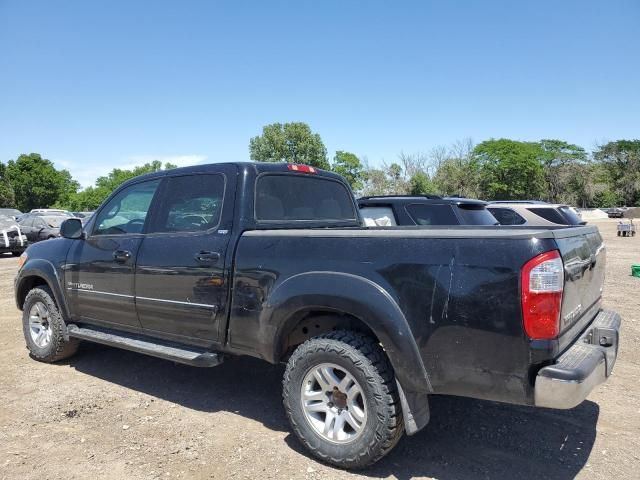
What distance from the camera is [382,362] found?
2.96 meters

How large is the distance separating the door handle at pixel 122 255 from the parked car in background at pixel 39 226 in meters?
15.0

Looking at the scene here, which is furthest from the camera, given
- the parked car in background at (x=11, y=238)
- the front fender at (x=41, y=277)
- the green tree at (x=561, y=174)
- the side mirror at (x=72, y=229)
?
the green tree at (x=561, y=174)

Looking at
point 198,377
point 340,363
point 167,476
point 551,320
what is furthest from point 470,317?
point 198,377

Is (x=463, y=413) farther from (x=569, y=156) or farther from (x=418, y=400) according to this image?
(x=569, y=156)

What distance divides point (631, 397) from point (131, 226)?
465 centimetres

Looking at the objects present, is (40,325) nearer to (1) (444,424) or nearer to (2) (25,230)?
(1) (444,424)

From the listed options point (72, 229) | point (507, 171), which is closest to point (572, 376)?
point (72, 229)

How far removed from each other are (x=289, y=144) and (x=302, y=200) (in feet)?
171

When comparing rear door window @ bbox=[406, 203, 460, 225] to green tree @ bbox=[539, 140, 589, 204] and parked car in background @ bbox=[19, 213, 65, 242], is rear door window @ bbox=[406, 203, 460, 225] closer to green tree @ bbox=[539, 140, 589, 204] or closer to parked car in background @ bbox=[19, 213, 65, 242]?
parked car in background @ bbox=[19, 213, 65, 242]

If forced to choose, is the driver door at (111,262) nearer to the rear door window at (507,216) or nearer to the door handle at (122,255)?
the door handle at (122,255)

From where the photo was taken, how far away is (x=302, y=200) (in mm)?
4316

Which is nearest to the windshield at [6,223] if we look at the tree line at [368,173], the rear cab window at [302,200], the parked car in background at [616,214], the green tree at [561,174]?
the rear cab window at [302,200]

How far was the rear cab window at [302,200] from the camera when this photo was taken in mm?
3932

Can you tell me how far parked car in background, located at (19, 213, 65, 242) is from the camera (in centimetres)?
Answer: 1769
